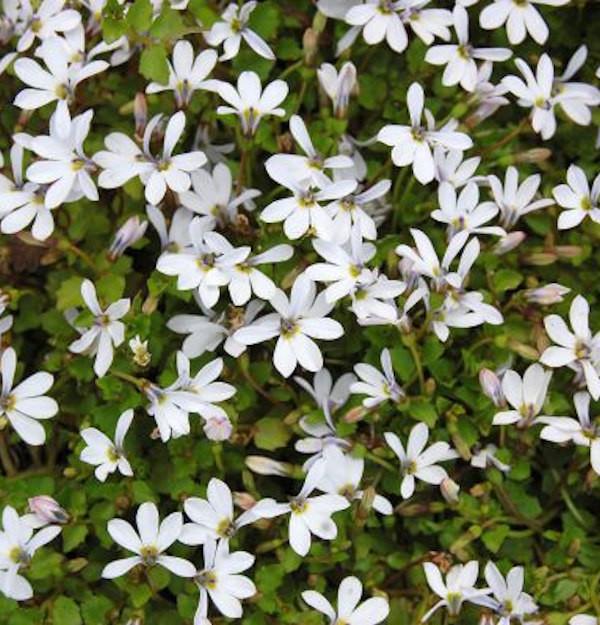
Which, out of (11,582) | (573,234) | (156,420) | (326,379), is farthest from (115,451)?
(573,234)

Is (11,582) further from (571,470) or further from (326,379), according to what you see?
(571,470)

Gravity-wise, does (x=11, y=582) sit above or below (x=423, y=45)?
below

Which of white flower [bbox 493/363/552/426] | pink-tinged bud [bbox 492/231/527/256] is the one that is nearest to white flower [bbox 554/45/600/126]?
pink-tinged bud [bbox 492/231/527/256]

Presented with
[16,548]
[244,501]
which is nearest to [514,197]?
[244,501]

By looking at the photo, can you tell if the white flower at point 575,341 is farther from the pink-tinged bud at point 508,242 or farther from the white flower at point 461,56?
the white flower at point 461,56

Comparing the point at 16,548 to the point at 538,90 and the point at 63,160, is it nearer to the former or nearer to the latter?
the point at 63,160

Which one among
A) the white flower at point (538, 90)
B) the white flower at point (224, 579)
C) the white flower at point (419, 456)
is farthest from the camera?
the white flower at point (538, 90)

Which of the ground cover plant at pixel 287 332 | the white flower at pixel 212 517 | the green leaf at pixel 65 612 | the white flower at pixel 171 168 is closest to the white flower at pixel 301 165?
the ground cover plant at pixel 287 332
